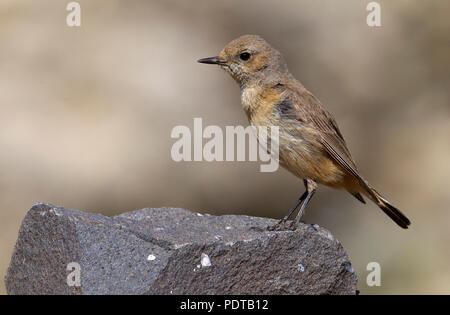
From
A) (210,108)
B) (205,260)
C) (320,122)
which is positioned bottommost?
(205,260)

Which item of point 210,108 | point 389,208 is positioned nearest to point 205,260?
point 389,208

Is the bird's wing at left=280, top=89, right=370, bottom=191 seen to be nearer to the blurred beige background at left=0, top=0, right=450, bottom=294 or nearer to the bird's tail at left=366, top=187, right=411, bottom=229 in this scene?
the bird's tail at left=366, top=187, right=411, bottom=229

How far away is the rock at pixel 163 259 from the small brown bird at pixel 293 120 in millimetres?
661

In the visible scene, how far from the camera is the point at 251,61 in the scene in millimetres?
7000

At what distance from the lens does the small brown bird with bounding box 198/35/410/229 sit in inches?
258

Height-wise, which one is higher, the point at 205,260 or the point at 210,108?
the point at 210,108

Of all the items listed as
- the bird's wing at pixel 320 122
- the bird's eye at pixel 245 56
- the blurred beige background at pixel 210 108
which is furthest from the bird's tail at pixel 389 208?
the blurred beige background at pixel 210 108

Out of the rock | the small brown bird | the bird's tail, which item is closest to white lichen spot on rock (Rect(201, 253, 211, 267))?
the rock

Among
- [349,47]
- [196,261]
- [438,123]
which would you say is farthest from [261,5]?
[196,261]

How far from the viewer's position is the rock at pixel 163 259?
17.3 ft

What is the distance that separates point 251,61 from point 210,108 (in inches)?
136

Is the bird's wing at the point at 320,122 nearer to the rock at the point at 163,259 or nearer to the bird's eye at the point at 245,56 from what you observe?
the bird's eye at the point at 245,56

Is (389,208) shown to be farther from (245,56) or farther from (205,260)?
(205,260)
